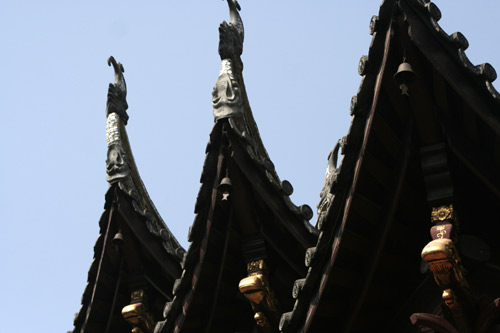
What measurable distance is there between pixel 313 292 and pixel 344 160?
1.28 meters

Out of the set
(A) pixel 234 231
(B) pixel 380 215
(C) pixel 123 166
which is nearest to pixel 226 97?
(A) pixel 234 231

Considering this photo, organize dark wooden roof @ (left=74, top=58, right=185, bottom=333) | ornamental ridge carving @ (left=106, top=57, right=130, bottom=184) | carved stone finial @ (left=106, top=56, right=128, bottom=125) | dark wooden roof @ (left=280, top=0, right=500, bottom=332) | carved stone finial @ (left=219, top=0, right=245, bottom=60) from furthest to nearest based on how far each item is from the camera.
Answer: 1. carved stone finial @ (left=106, top=56, right=128, bottom=125)
2. ornamental ridge carving @ (left=106, top=57, right=130, bottom=184)
3. dark wooden roof @ (left=74, top=58, right=185, bottom=333)
4. carved stone finial @ (left=219, top=0, right=245, bottom=60)
5. dark wooden roof @ (left=280, top=0, right=500, bottom=332)

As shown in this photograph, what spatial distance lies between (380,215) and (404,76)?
1.46m

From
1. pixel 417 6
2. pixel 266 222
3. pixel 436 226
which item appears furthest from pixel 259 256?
pixel 417 6

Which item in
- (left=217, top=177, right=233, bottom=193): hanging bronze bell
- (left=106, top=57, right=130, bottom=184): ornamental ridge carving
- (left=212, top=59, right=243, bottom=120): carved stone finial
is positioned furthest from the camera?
(left=106, top=57, right=130, bottom=184): ornamental ridge carving

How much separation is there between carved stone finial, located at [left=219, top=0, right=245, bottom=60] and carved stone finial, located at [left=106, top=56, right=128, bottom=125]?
101 inches

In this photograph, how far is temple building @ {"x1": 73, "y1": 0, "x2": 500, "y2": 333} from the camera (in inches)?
313

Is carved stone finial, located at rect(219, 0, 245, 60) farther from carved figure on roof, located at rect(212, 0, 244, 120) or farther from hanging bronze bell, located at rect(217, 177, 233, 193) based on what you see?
hanging bronze bell, located at rect(217, 177, 233, 193)

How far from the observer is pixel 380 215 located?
870 centimetres

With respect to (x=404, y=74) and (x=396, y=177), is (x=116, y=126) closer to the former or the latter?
(x=396, y=177)

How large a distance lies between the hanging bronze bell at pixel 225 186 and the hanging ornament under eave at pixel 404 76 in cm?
274

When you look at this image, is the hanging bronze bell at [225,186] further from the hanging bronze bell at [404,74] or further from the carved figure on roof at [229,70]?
the hanging bronze bell at [404,74]

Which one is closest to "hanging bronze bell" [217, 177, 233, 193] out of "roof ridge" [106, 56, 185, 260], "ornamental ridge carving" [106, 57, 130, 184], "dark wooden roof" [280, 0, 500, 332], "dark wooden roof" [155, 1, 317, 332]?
"dark wooden roof" [155, 1, 317, 332]

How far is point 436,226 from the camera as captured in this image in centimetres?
804
